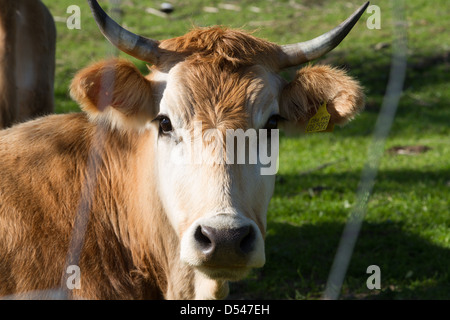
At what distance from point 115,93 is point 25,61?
7.71ft

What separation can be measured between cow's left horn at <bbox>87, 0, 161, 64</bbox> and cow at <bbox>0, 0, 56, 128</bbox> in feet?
7.63

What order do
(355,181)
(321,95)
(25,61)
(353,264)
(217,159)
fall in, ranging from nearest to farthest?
1. (217,159)
2. (321,95)
3. (25,61)
4. (353,264)
5. (355,181)

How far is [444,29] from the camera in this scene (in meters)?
19.2

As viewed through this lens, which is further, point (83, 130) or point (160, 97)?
point (83, 130)

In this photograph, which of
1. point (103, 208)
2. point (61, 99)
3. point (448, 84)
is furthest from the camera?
point (448, 84)

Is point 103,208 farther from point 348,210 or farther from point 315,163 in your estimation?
point 315,163

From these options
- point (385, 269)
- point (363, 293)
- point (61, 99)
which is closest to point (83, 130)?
point (363, 293)

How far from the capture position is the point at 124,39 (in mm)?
4125

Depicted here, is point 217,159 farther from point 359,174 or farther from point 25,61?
point 359,174

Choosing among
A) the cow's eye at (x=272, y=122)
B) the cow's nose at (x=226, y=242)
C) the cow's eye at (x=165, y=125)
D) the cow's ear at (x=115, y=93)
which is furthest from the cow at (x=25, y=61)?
the cow's nose at (x=226, y=242)

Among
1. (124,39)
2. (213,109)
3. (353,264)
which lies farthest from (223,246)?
(353,264)

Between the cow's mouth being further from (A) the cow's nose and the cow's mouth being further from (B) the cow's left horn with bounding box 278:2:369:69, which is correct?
(B) the cow's left horn with bounding box 278:2:369:69
